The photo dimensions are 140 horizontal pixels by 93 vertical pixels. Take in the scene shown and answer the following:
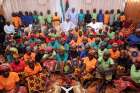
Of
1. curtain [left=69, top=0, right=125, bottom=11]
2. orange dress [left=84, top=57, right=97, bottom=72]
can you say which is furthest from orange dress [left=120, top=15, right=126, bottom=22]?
orange dress [left=84, top=57, right=97, bottom=72]

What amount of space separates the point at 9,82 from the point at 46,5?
650 centimetres

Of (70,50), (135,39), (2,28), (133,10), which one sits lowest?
(70,50)

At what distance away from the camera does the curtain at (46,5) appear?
39.7 feet

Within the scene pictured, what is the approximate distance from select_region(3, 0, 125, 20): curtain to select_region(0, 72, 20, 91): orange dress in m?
6.15

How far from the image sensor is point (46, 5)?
12.4 metres

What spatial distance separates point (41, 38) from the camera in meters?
10.2

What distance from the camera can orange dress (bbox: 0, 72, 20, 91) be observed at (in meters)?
6.56

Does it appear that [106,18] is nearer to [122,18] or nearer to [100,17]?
[100,17]

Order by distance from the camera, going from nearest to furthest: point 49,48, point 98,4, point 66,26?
point 49,48 < point 66,26 < point 98,4

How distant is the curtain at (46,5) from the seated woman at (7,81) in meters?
6.13

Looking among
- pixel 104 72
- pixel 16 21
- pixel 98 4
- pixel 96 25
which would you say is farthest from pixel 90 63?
pixel 16 21

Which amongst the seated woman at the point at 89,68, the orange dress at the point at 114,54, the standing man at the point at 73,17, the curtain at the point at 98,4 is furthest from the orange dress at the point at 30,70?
the curtain at the point at 98,4

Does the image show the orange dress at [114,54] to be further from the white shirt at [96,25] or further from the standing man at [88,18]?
the standing man at [88,18]

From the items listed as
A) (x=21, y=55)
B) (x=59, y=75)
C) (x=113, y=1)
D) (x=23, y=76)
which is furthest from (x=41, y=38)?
(x=113, y=1)
